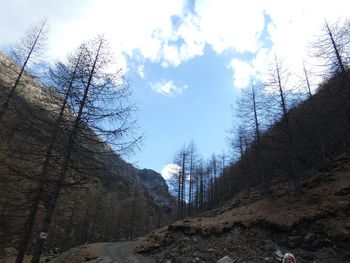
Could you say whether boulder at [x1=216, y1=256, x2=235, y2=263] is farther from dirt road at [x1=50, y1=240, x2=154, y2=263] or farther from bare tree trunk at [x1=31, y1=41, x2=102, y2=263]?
bare tree trunk at [x1=31, y1=41, x2=102, y2=263]

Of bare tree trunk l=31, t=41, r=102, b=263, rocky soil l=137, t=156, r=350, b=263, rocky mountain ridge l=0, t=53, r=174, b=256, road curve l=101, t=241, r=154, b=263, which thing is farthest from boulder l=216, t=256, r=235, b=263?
bare tree trunk l=31, t=41, r=102, b=263

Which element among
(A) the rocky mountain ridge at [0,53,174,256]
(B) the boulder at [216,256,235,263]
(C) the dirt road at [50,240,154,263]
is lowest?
(B) the boulder at [216,256,235,263]

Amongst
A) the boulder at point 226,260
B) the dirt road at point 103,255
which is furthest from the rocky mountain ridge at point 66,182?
the boulder at point 226,260

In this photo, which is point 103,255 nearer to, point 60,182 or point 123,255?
point 123,255

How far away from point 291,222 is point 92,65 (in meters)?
11.7

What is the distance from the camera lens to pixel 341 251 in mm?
12234

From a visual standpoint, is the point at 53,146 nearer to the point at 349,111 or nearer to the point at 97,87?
the point at 97,87

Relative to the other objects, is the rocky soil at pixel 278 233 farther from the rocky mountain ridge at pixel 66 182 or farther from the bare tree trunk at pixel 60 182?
the bare tree trunk at pixel 60 182

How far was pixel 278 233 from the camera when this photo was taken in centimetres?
1487

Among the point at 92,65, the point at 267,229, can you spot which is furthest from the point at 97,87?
the point at 267,229

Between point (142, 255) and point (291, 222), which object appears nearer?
point (291, 222)

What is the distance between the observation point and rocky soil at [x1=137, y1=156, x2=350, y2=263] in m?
13.1

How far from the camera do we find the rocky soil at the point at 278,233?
13125 mm

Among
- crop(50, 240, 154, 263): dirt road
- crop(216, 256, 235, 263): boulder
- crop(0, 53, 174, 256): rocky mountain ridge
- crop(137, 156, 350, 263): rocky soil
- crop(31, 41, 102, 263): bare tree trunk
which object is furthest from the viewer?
crop(50, 240, 154, 263): dirt road
